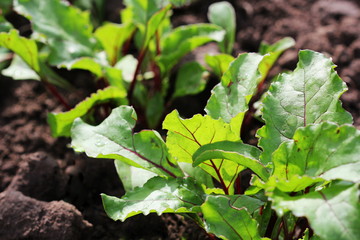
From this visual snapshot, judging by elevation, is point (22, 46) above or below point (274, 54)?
below

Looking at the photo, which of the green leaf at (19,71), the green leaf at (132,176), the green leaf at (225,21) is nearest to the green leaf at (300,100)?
the green leaf at (132,176)

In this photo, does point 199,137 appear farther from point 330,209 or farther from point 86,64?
point 86,64

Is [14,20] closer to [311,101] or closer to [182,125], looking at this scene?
[182,125]

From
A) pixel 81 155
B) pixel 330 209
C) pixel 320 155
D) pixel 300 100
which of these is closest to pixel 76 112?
pixel 81 155

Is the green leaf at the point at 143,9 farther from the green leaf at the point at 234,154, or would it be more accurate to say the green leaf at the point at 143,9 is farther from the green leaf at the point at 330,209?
the green leaf at the point at 330,209

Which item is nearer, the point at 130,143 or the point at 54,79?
the point at 130,143

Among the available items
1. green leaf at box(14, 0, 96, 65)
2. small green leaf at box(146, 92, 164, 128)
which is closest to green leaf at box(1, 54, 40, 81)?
green leaf at box(14, 0, 96, 65)

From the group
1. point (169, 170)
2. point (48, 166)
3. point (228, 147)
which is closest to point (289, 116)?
point (228, 147)
